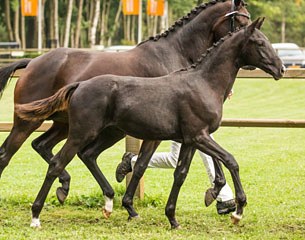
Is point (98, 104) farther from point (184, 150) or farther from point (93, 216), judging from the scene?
point (93, 216)

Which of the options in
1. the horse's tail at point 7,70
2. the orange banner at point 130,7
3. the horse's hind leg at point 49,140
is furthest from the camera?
the orange banner at point 130,7

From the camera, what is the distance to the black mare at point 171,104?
300 inches

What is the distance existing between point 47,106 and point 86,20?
58200 mm

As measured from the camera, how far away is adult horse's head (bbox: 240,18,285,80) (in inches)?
309

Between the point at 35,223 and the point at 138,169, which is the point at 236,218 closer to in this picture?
the point at 138,169

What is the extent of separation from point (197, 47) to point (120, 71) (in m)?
0.86

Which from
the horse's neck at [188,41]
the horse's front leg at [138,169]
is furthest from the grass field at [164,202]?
the horse's neck at [188,41]

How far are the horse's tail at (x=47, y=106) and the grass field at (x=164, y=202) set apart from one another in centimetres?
106

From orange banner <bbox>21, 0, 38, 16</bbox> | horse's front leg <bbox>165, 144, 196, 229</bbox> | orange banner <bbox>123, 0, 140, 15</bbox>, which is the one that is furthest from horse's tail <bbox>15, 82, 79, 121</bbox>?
orange banner <bbox>123, 0, 140, 15</bbox>

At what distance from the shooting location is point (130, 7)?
46.2 metres

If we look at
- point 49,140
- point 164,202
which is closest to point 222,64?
point 164,202

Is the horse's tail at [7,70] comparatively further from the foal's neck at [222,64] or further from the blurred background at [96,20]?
the blurred background at [96,20]

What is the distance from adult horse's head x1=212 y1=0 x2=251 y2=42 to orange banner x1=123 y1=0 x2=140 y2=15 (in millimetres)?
37295

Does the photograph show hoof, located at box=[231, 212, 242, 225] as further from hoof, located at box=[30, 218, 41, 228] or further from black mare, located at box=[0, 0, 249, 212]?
hoof, located at box=[30, 218, 41, 228]
